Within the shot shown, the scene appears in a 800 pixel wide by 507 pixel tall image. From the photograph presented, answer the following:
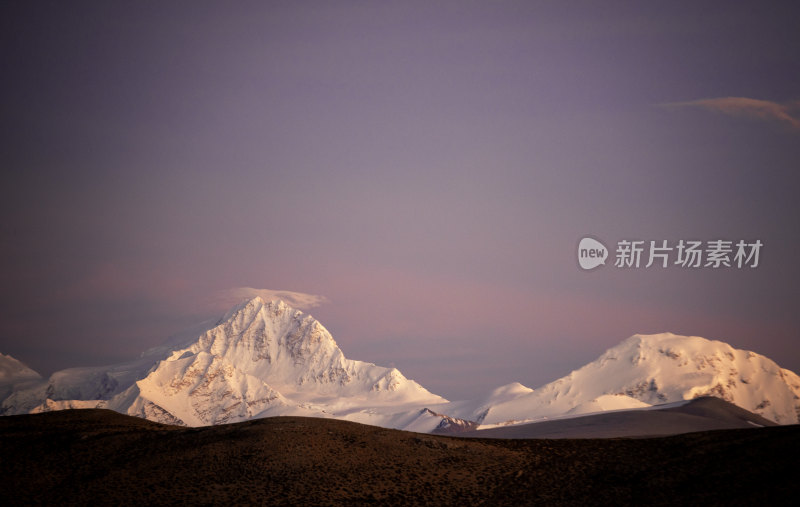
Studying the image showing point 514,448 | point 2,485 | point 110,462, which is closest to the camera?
point 2,485

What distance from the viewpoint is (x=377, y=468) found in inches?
2537

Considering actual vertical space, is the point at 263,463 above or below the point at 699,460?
below

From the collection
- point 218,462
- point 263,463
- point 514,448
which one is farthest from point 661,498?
point 218,462

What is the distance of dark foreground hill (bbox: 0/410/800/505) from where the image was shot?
56.3m

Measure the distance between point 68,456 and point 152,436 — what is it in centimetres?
863

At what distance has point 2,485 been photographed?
61.8 meters

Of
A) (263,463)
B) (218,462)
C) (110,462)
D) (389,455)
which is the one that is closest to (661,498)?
(389,455)

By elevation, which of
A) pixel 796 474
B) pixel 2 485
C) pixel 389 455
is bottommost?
pixel 2 485

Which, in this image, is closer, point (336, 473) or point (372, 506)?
point (372, 506)

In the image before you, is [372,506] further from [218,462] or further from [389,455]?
[218,462]

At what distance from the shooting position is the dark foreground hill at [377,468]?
5631 centimetres

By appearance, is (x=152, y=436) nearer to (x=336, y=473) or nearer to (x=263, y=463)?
(x=263, y=463)

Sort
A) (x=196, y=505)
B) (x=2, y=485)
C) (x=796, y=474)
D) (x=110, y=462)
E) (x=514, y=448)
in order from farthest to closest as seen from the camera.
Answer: (x=514, y=448) → (x=110, y=462) → (x=2, y=485) → (x=196, y=505) → (x=796, y=474)

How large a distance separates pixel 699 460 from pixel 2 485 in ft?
205
